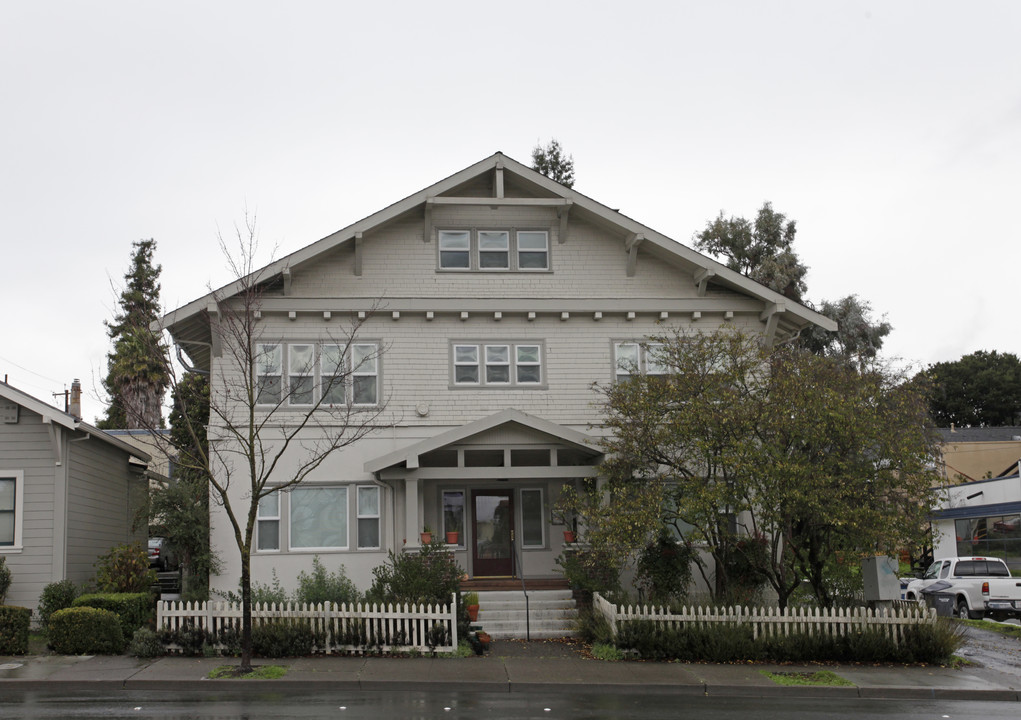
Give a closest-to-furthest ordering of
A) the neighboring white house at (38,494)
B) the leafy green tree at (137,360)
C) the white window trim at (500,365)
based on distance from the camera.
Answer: the neighboring white house at (38,494)
the white window trim at (500,365)
the leafy green tree at (137,360)

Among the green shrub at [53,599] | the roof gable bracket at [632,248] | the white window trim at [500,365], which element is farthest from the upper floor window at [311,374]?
the roof gable bracket at [632,248]

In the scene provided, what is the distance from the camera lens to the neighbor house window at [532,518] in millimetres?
21766

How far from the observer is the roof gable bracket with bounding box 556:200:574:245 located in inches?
866

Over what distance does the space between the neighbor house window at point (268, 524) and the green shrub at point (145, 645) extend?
14.1 ft

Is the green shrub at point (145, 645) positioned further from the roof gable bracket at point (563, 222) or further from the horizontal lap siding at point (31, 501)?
the roof gable bracket at point (563, 222)

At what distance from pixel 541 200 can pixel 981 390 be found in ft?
186

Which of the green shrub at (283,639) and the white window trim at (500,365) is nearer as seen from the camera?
the green shrub at (283,639)

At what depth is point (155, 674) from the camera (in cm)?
1453

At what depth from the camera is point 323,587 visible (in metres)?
18.5

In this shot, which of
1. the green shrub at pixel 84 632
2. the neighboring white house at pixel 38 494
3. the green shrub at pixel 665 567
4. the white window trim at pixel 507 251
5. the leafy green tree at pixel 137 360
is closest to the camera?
the green shrub at pixel 84 632

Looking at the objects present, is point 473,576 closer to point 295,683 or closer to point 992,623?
point 295,683

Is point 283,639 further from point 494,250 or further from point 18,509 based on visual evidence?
point 494,250

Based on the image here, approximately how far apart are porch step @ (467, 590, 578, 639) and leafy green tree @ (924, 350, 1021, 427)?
2145 inches

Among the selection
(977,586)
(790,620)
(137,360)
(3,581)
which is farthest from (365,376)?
(137,360)
